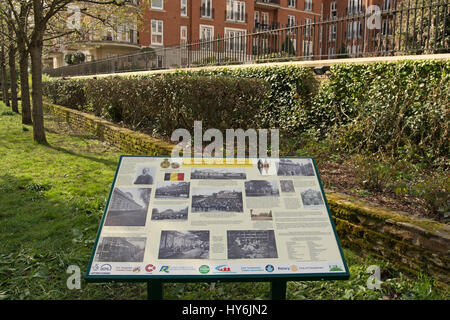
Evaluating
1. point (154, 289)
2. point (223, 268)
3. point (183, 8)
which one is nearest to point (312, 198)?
point (223, 268)

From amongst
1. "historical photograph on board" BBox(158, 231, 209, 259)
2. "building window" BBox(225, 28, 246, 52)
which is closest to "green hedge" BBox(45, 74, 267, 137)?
"building window" BBox(225, 28, 246, 52)

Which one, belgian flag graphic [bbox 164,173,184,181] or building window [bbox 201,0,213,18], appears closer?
belgian flag graphic [bbox 164,173,184,181]

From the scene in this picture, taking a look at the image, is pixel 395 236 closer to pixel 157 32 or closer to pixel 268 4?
pixel 157 32

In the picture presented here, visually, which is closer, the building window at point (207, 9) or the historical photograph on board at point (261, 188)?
the historical photograph on board at point (261, 188)

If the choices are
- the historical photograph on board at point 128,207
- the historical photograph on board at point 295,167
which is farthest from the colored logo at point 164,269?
the historical photograph on board at point 295,167

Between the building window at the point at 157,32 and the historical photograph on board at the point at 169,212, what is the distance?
120 feet

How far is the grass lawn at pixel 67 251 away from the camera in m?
3.24

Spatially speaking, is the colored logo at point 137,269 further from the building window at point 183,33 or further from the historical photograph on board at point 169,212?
the building window at point 183,33

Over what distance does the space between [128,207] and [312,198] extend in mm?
1263

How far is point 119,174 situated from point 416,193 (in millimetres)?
3604

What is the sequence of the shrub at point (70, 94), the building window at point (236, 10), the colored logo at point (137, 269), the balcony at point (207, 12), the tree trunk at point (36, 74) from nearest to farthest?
the colored logo at point (137, 269)
the tree trunk at point (36, 74)
the shrub at point (70, 94)
the balcony at point (207, 12)
the building window at point (236, 10)

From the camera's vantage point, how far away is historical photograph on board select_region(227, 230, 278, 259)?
2.28m

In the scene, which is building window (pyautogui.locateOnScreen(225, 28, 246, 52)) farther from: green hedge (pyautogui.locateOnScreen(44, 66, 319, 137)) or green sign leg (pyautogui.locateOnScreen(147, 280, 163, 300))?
green sign leg (pyautogui.locateOnScreen(147, 280, 163, 300))
